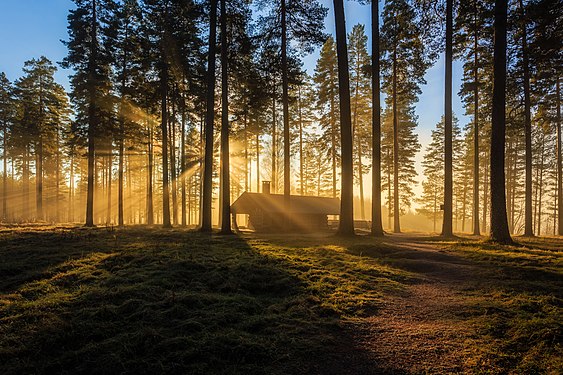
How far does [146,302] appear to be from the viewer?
5852 millimetres

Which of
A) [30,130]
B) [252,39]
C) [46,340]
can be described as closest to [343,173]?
[252,39]

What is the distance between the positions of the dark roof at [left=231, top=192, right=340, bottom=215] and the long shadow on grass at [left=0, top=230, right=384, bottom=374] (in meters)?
17.4

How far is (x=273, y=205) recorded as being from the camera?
86.4 ft

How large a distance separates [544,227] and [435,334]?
247ft

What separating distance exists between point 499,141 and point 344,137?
633 cm

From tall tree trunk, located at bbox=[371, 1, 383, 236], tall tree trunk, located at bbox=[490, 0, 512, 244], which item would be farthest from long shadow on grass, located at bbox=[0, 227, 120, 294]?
tall tree trunk, located at bbox=[490, 0, 512, 244]

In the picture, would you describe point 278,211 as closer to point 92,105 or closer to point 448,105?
point 448,105

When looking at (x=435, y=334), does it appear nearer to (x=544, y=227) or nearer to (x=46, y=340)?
(x=46, y=340)

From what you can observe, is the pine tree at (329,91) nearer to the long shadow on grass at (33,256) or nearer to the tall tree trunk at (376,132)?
the tall tree trunk at (376,132)

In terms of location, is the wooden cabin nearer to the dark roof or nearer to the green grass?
the dark roof

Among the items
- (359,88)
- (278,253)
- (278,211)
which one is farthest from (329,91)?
(278,253)

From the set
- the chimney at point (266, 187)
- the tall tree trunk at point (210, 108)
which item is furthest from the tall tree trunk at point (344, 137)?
the chimney at point (266, 187)

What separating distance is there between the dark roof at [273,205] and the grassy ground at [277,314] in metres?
16.6

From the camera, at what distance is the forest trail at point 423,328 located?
3830mm
